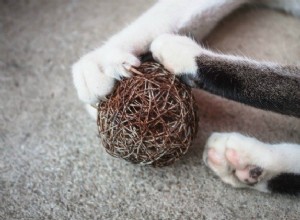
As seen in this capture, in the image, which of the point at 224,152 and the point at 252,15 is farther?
the point at 252,15

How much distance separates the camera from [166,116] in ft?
3.10

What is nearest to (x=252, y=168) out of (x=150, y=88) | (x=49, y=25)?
(x=150, y=88)

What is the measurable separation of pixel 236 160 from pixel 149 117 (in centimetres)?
26

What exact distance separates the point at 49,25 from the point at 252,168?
988 mm

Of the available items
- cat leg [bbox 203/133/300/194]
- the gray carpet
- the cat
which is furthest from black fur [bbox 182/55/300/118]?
the gray carpet

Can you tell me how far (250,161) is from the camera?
1.01 metres

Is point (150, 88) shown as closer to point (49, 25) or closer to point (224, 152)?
point (224, 152)

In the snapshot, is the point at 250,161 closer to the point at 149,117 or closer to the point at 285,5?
the point at 149,117

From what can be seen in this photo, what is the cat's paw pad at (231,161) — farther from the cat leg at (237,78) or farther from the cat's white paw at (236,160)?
the cat leg at (237,78)

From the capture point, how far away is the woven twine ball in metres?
0.93

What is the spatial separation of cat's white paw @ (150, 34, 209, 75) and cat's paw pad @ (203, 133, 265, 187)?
0.20 m

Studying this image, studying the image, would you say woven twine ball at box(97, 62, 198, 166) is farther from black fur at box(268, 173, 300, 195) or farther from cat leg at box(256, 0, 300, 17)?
cat leg at box(256, 0, 300, 17)

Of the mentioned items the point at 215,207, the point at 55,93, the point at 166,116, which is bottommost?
the point at 215,207

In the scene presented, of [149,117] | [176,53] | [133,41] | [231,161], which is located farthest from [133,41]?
[231,161]
